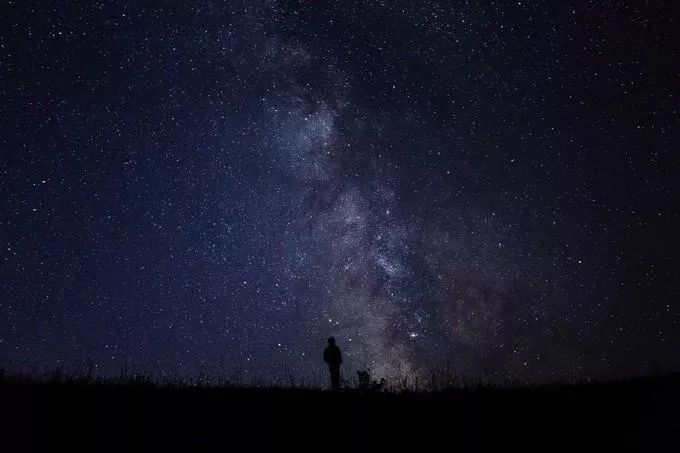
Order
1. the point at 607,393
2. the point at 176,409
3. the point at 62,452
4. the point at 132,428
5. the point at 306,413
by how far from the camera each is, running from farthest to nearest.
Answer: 1. the point at 607,393
2. the point at 306,413
3. the point at 176,409
4. the point at 132,428
5. the point at 62,452

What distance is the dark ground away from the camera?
8242mm

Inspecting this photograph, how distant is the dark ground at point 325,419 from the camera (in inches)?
324

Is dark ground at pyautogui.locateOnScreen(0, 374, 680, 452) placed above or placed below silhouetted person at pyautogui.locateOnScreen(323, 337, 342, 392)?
below

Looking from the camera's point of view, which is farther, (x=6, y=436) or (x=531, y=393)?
(x=531, y=393)

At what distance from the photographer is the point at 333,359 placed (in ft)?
41.8

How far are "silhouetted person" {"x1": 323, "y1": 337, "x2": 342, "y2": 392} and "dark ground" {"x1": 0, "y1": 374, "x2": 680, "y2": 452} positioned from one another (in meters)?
1.25

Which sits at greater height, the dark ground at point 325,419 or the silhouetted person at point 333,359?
the silhouetted person at point 333,359

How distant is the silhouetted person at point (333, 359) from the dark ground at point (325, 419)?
1245 millimetres

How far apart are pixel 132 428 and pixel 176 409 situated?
0.99 metres

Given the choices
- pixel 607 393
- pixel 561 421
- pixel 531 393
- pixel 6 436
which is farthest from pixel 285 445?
pixel 607 393

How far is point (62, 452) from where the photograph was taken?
743 centimetres

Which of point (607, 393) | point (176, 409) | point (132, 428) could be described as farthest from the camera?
point (607, 393)

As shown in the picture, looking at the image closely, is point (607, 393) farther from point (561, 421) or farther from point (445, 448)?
point (445, 448)

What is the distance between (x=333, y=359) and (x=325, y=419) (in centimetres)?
314
